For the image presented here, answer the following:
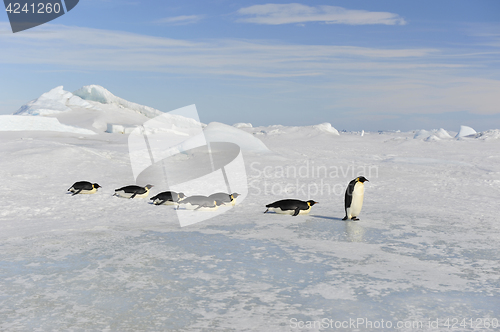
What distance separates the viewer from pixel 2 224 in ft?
21.7

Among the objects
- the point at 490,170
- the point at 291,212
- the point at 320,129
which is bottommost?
the point at 320,129

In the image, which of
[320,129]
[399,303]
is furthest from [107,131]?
[399,303]

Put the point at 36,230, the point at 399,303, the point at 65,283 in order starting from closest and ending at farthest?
the point at 399,303
the point at 65,283
the point at 36,230

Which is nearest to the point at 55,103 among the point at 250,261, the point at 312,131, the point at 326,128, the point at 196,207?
the point at 312,131

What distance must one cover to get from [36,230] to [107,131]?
20.6m

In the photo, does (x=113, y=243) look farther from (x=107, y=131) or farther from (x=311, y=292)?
(x=107, y=131)

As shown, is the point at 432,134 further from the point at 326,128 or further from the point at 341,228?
the point at 341,228

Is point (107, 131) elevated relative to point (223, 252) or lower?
lower

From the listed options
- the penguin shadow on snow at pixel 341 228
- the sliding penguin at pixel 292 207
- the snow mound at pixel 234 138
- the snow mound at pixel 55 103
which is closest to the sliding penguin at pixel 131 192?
the sliding penguin at pixel 292 207

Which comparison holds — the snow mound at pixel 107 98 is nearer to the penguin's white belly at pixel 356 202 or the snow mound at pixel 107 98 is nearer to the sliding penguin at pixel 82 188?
the sliding penguin at pixel 82 188

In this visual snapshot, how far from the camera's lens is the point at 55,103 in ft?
98.7

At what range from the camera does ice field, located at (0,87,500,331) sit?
319cm

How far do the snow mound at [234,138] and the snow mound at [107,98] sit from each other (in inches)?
652

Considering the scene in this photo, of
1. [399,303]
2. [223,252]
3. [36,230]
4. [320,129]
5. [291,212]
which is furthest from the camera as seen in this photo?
[320,129]
